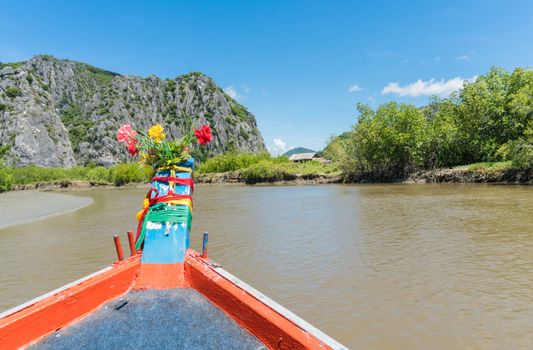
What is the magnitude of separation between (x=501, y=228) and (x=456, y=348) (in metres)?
7.05

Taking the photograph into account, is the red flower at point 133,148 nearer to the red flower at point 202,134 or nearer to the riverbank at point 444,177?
the red flower at point 202,134

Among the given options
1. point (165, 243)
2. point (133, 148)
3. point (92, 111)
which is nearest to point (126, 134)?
point (133, 148)

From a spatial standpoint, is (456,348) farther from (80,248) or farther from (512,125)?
(512,125)

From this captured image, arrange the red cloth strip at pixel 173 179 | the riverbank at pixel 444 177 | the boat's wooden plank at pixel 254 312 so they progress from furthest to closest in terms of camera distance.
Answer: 1. the riverbank at pixel 444 177
2. the red cloth strip at pixel 173 179
3. the boat's wooden plank at pixel 254 312

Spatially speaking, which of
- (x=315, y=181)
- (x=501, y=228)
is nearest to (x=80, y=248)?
(x=501, y=228)

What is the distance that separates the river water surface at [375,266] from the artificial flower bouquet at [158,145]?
261 centimetres

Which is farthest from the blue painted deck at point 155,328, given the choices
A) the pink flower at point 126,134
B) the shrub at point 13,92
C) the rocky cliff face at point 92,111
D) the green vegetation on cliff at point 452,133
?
the shrub at point 13,92

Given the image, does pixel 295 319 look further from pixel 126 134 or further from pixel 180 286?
pixel 126 134

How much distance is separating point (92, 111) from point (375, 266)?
111 m

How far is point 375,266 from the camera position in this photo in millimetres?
6688

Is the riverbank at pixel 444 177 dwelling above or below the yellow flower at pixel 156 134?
below

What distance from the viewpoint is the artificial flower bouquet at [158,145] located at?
483cm

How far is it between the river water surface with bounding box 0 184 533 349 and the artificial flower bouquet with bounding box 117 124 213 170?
2.61 metres

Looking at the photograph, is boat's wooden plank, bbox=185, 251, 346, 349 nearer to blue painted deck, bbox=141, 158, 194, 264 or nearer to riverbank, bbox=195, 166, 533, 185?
blue painted deck, bbox=141, 158, 194, 264
